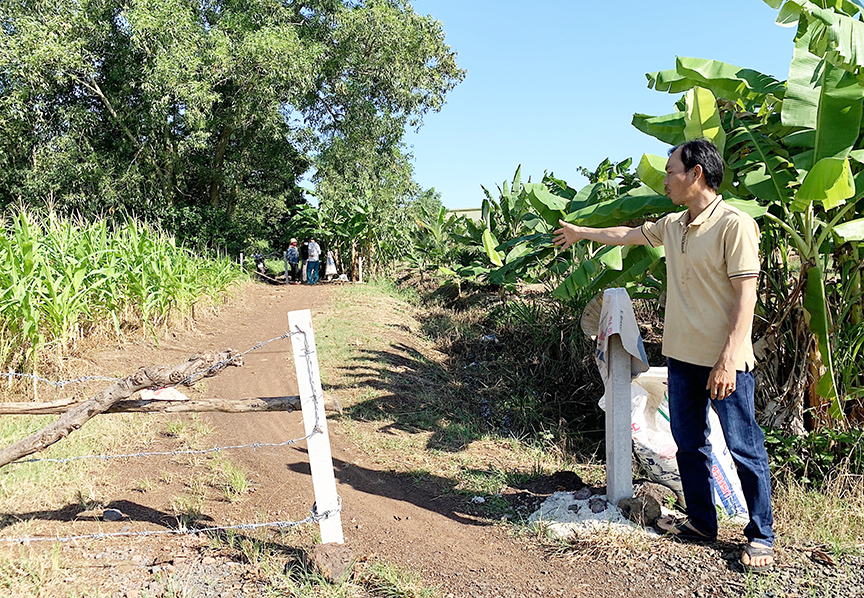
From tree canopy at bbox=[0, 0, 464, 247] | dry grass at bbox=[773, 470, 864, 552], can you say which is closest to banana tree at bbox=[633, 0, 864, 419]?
dry grass at bbox=[773, 470, 864, 552]

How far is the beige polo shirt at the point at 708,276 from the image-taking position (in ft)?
9.07

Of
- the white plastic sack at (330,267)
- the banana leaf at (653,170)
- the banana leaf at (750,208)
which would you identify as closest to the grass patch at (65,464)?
the banana leaf at (653,170)

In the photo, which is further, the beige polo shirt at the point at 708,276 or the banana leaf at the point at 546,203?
the banana leaf at the point at 546,203

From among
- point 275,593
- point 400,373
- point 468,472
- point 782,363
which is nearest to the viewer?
point 275,593

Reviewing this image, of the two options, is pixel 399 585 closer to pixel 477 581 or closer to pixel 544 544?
pixel 477 581

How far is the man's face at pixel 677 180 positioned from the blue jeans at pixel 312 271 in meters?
13.9

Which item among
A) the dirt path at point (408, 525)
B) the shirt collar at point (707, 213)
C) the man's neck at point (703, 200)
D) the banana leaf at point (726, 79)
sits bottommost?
the dirt path at point (408, 525)

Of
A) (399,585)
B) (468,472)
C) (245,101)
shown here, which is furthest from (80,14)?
A: (399,585)

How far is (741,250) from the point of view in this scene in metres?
2.74

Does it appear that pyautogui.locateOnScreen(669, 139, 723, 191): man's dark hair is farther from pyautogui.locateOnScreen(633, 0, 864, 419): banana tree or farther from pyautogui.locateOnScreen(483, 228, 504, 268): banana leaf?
pyautogui.locateOnScreen(483, 228, 504, 268): banana leaf

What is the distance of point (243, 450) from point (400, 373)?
8.18ft

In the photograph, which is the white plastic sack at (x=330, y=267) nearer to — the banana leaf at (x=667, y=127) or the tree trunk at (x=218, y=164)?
the tree trunk at (x=218, y=164)

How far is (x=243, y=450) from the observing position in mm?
4617

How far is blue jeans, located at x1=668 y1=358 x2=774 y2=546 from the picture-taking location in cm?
290
